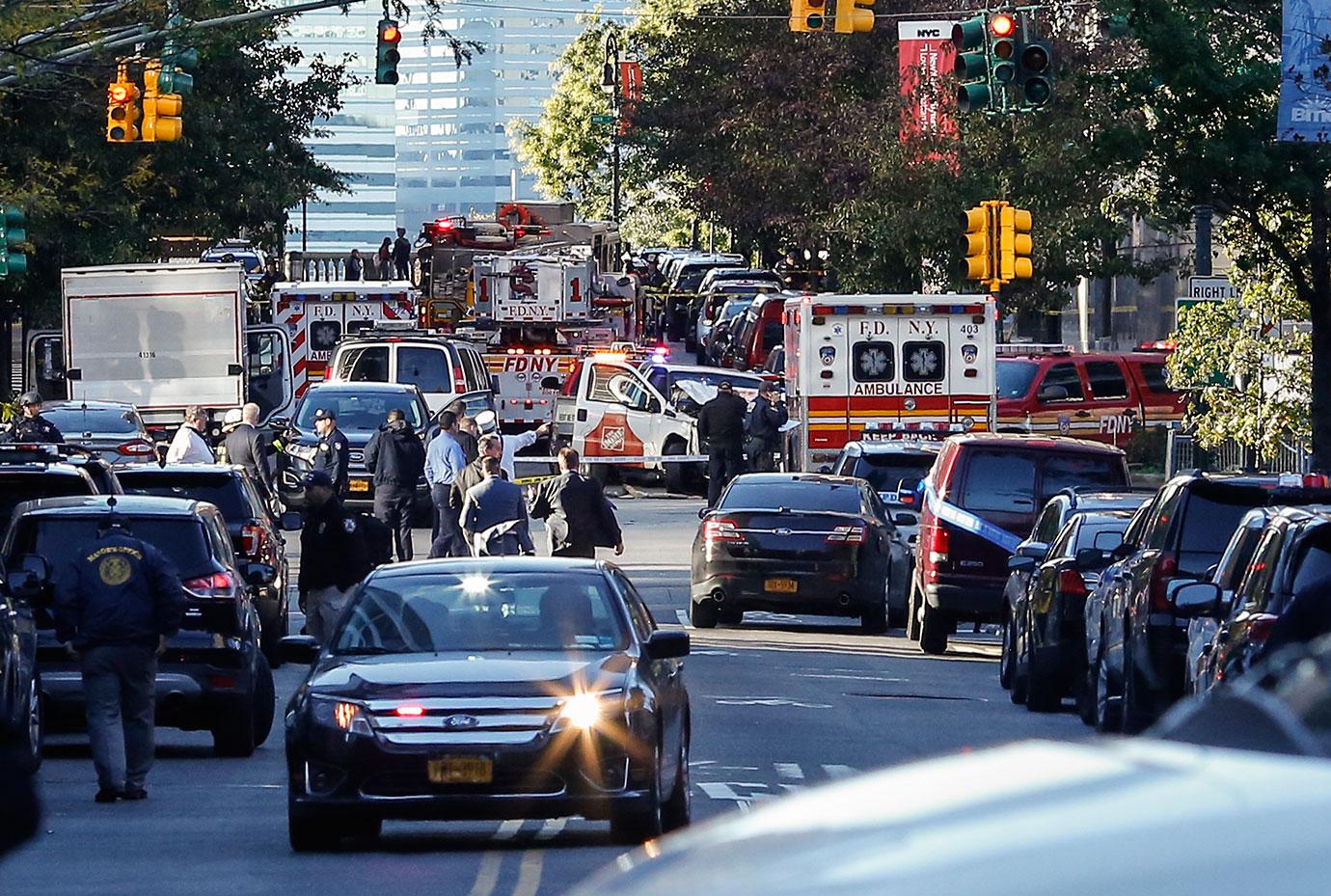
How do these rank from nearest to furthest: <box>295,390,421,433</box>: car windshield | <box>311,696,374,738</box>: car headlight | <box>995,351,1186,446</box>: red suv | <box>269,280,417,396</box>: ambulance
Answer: <box>311,696,374,738</box>: car headlight → <box>295,390,421,433</box>: car windshield → <box>995,351,1186,446</box>: red suv → <box>269,280,417,396</box>: ambulance

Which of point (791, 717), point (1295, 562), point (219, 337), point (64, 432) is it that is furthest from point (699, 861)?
point (219, 337)

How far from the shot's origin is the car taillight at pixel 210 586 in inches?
608

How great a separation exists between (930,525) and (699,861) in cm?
1985

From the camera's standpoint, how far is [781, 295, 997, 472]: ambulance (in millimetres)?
34094

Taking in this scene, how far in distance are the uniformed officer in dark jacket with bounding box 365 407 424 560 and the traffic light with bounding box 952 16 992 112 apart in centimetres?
618

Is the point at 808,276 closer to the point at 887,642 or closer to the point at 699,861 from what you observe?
the point at 887,642

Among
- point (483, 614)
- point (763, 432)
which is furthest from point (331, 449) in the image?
point (483, 614)

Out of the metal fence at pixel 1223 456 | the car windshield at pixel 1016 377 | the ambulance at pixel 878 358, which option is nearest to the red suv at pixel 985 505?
the metal fence at pixel 1223 456

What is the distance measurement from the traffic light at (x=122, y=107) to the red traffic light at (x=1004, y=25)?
448 inches

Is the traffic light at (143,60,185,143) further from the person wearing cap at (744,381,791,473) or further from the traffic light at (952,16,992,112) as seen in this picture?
the traffic light at (952,16,992,112)

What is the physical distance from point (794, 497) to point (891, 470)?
10.3 ft

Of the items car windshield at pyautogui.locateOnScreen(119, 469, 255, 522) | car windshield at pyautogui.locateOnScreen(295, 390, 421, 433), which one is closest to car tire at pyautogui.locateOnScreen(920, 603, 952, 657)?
car windshield at pyautogui.locateOnScreen(119, 469, 255, 522)

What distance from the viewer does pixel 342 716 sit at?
11172 mm

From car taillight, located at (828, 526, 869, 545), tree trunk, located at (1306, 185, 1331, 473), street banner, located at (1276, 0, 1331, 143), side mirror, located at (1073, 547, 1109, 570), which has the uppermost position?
street banner, located at (1276, 0, 1331, 143)
